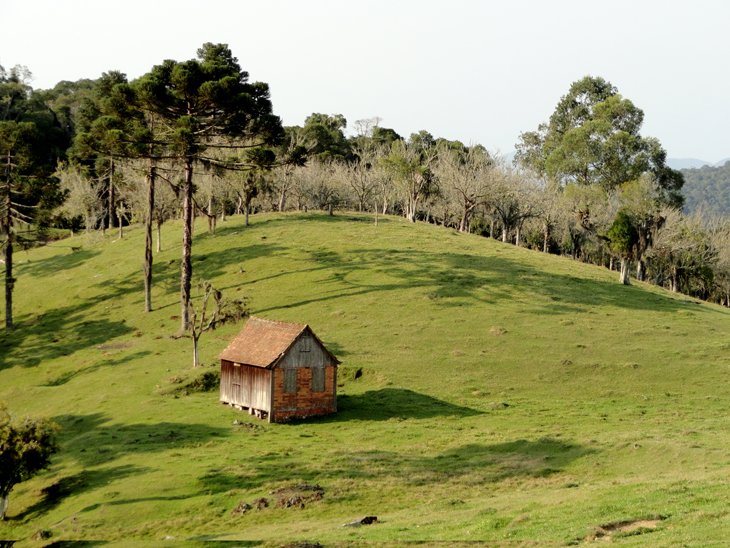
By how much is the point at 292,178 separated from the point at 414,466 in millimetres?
79643

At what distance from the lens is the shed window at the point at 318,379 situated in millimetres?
46562

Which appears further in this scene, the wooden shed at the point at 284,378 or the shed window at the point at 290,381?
the shed window at the point at 290,381

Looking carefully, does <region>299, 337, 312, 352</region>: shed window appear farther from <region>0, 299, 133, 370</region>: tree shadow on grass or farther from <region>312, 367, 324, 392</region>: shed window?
<region>0, 299, 133, 370</region>: tree shadow on grass

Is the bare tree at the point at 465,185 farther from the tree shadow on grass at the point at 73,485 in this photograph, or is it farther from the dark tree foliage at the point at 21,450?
the dark tree foliage at the point at 21,450

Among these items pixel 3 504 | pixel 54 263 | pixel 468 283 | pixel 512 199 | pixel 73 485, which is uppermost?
pixel 512 199

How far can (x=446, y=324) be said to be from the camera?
197 ft

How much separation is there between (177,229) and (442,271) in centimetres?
4071

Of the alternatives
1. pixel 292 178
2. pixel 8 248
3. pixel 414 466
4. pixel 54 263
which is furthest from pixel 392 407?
pixel 292 178

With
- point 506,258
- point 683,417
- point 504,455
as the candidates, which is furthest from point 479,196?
point 504,455

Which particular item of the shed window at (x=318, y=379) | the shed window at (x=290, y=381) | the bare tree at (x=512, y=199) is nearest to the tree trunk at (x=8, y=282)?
the shed window at (x=290, y=381)

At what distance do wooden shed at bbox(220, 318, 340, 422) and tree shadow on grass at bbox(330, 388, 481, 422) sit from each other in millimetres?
1209

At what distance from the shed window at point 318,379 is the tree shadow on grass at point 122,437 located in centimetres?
598

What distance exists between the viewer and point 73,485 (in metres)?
36.3

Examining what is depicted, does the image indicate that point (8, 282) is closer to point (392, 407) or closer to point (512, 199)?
point (392, 407)
